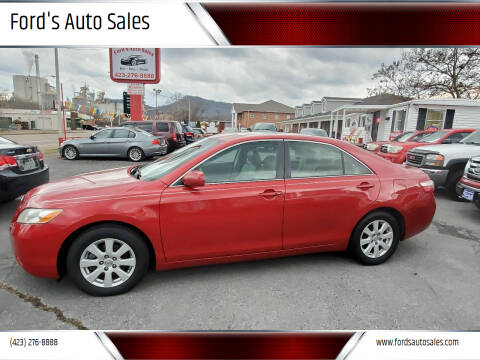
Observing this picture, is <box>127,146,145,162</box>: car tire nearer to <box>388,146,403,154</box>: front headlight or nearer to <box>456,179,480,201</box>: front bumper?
<box>388,146,403,154</box>: front headlight

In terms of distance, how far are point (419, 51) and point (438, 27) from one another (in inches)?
942

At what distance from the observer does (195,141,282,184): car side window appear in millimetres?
2955

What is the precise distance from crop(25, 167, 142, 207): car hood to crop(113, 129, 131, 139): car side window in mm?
9136

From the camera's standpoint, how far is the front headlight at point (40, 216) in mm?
2545

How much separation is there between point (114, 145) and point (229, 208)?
33.6 ft

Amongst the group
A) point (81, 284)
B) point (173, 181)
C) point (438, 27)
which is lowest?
point (81, 284)

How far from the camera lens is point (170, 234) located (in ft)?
8.96

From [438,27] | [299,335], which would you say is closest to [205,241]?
[299,335]

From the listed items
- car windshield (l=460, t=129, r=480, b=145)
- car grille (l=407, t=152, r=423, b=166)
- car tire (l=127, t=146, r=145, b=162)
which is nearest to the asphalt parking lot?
car grille (l=407, t=152, r=423, b=166)

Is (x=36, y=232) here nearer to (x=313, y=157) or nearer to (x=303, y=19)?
(x=313, y=157)

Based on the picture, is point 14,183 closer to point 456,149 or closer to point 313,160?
point 313,160

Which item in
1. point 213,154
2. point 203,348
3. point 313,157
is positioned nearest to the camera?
point 203,348

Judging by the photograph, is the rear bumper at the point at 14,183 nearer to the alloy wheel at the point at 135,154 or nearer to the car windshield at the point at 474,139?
the alloy wheel at the point at 135,154

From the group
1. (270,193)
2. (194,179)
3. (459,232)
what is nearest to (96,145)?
(194,179)
